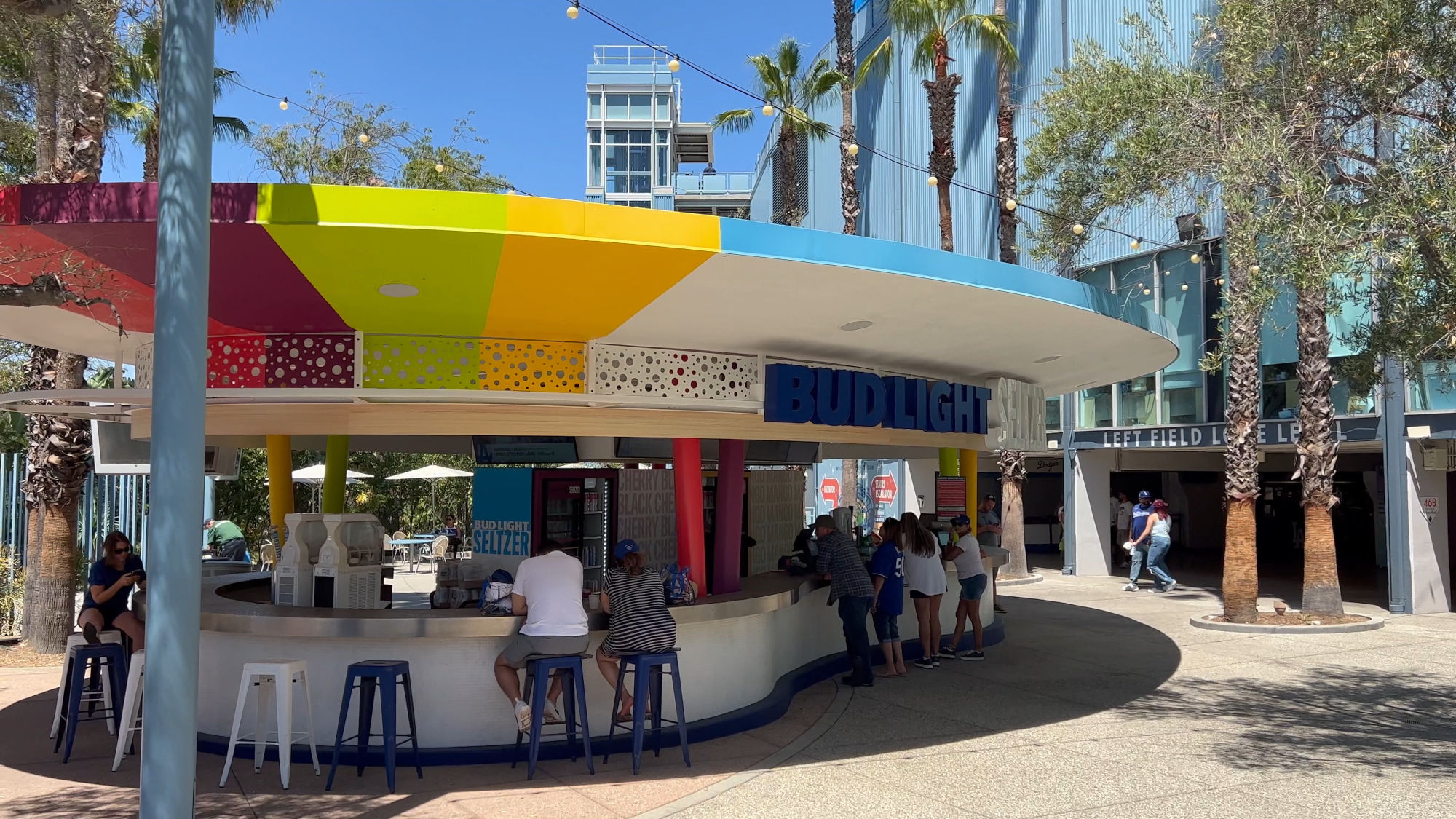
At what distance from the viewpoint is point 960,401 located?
436 inches

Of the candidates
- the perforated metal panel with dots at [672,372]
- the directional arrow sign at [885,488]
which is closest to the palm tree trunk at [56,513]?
the perforated metal panel with dots at [672,372]

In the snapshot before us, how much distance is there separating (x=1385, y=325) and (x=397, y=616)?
7.95 meters

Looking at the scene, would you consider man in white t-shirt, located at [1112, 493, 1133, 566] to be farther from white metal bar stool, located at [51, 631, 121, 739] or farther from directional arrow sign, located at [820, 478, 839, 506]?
white metal bar stool, located at [51, 631, 121, 739]

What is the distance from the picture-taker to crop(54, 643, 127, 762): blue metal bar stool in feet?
24.5

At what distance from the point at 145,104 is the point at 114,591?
507 inches

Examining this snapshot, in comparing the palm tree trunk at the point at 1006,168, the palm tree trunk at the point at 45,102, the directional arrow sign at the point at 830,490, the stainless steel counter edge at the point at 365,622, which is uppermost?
the palm tree trunk at the point at 1006,168

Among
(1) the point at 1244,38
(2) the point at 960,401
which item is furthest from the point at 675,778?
(1) the point at 1244,38

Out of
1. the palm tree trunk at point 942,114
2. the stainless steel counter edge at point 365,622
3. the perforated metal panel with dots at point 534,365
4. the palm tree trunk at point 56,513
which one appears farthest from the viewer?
the palm tree trunk at point 942,114

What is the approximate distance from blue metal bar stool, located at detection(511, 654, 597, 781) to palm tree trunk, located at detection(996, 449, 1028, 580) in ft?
46.9

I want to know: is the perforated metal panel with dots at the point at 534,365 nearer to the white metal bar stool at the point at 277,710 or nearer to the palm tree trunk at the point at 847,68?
the white metal bar stool at the point at 277,710

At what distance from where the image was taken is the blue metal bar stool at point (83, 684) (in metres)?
7.47

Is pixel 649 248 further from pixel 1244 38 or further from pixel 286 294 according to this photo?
pixel 1244 38

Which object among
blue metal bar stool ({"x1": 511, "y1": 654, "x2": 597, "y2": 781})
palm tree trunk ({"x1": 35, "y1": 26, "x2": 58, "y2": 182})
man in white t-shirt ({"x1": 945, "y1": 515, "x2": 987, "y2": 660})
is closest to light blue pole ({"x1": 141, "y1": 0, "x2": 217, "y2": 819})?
blue metal bar stool ({"x1": 511, "y1": 654, "x2": 597, "y2": 781})

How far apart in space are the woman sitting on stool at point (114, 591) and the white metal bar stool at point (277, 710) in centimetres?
167
